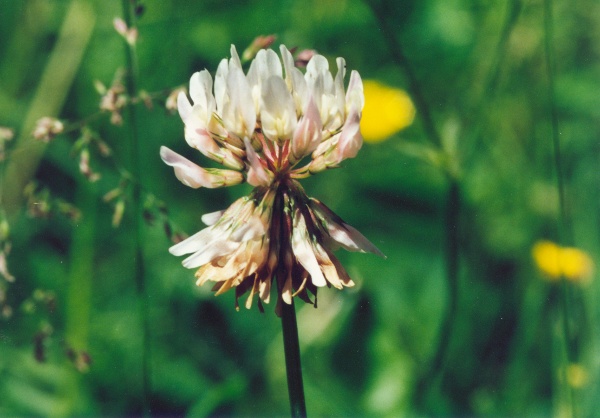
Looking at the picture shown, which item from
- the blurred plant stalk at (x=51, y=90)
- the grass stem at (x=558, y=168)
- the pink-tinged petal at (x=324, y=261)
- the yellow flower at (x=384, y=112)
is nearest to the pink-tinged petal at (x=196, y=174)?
the pink-tinged petal at (x=324, y=261)

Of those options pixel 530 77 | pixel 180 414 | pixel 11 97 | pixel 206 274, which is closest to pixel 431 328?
pixel 180 414

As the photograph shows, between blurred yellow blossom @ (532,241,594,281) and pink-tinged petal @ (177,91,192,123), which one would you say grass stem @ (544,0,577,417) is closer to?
blurred yellow blossom @ (532,241,594,281)

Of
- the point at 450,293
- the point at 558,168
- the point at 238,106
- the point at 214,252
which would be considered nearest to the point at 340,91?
the point at 238,106

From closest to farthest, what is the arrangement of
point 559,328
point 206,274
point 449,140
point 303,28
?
point 206,274 < point 449,140 < point 559,328 < point 303,28

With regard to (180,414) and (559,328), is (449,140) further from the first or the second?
(180,414)

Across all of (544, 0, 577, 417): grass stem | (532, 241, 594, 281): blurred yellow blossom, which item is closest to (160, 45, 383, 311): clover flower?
(544, 0, 577, 417): grass stem

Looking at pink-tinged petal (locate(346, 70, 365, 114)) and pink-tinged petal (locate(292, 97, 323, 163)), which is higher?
pink-tinged petal (locate(346, 70, 365, 114))

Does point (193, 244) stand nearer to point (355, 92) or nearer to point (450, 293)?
point (355, 92)
